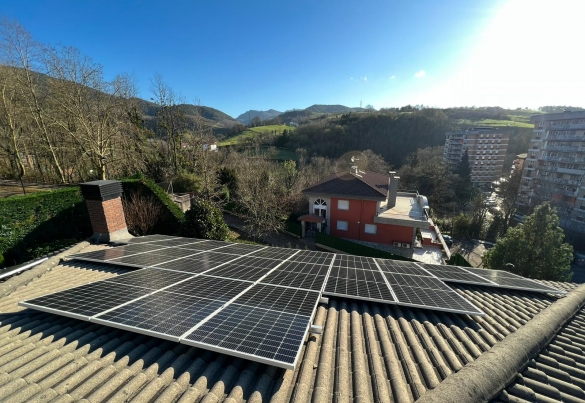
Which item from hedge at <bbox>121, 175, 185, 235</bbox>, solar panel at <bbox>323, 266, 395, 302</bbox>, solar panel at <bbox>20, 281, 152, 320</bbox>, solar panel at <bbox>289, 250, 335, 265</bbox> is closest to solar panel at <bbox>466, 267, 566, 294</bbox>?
solar panel at <bbox>323, 266, 395, 302</bbox>

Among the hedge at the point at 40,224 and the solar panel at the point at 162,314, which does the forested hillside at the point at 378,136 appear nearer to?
the hedge at the point at 40,224

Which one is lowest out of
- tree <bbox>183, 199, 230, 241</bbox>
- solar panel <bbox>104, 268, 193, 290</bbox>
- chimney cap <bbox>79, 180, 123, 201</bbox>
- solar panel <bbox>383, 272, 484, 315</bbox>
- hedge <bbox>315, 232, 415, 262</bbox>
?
hedge <bbox>315, 232, 415, 262</bbox>

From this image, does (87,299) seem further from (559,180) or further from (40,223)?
(559,180)

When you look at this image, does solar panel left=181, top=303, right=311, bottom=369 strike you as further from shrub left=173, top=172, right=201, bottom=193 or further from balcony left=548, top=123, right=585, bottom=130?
balcony left=548, top=123, right=585, bottom=130

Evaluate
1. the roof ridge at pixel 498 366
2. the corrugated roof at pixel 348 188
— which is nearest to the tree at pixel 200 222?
the corrugated roof at pixel 348 188

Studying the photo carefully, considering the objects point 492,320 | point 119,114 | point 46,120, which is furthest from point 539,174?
point 46,120

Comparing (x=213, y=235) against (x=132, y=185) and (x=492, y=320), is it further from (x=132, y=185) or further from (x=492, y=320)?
(x=492, y=320)

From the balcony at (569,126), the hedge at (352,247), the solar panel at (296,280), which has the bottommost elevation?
the hedge at (352,247)
